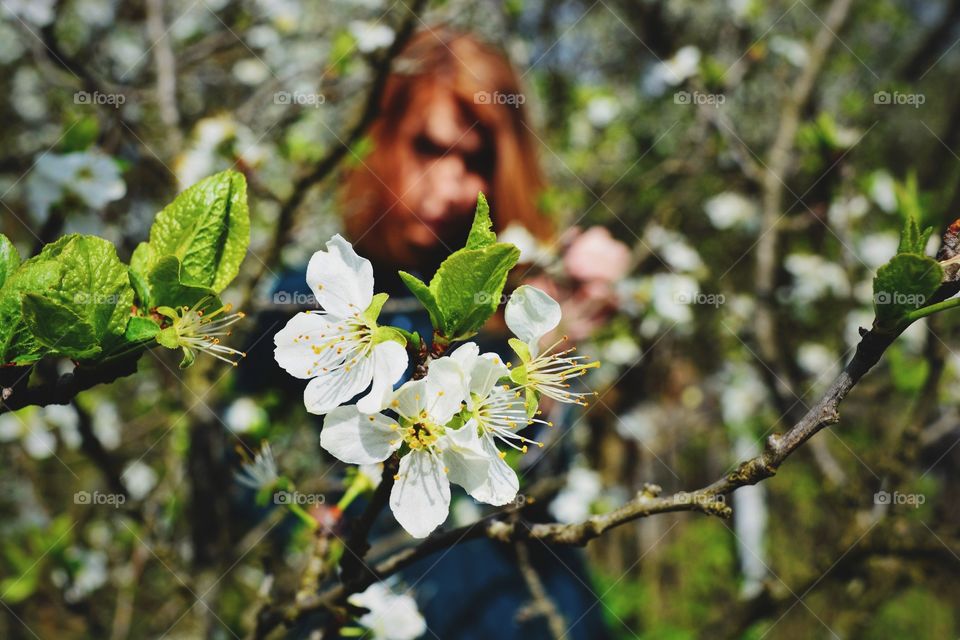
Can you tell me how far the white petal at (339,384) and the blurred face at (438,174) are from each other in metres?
1.30

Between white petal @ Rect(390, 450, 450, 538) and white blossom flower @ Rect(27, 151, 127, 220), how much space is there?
35.1 inches

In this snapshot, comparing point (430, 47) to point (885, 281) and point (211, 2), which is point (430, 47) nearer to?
point (211, 2)

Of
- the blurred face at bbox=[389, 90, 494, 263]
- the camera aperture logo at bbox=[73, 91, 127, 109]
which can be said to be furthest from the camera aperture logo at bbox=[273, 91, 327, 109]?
the camera aperture logo at bbox=[73, 91, 127, 109]

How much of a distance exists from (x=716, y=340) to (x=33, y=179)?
11.2 ft

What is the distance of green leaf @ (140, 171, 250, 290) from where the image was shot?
666mm

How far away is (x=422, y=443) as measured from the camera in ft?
2.05

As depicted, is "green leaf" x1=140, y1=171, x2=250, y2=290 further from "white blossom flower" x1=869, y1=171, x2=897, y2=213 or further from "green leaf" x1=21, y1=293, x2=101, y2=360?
"white blossom flower" x1=869, y1=171, x2=897, y2=213

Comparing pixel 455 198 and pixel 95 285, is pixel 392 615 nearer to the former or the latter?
pixel 95 285

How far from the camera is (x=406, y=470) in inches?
25.0

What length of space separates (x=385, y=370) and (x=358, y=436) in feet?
0.22

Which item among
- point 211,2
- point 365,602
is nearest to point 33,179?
point 365,602

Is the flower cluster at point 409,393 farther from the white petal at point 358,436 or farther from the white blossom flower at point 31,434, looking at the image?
the white blossom flower at point 31,434

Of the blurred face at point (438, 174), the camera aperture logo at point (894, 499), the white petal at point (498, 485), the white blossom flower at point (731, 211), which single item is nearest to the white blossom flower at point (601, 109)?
the white blossom flower at point (731, 211)

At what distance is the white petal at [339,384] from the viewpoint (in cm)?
63
